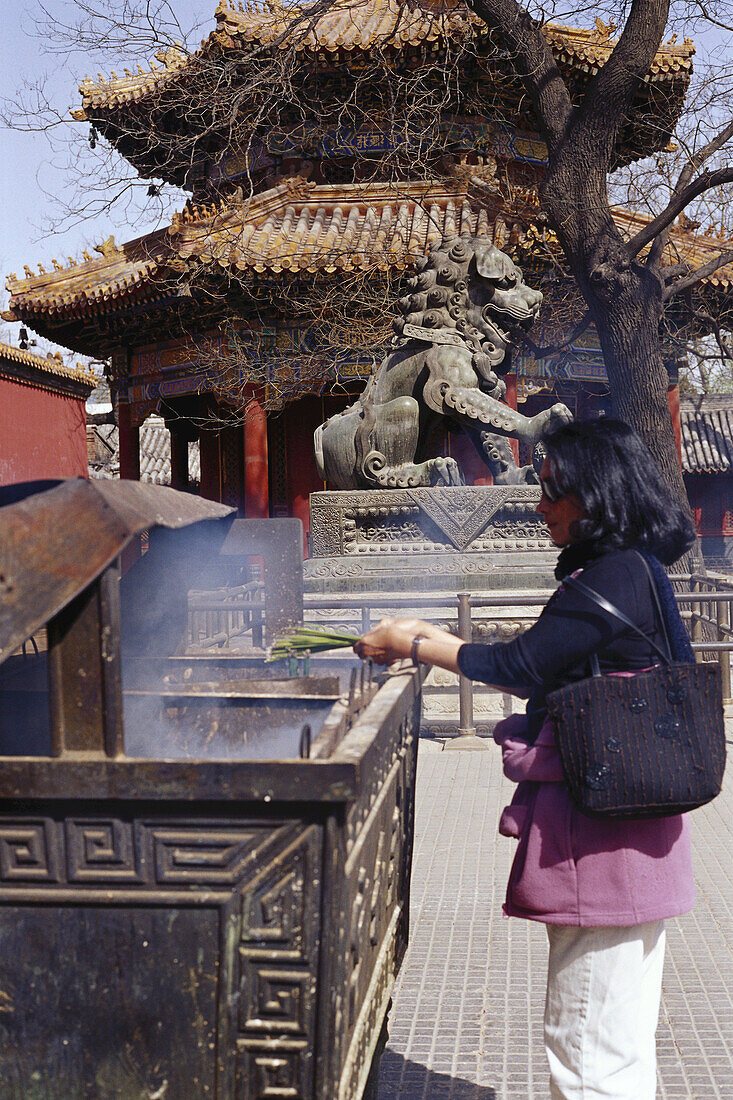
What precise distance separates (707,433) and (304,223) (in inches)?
425

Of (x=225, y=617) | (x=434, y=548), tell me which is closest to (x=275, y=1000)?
(x=434, y=548)

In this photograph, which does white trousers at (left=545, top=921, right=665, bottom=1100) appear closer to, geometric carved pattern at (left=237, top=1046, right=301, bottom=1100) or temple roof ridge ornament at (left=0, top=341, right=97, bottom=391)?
geometric carved pattern at (left=237, top=1046, right=301, bottom=1100)

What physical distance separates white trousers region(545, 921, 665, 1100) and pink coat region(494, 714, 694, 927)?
0.07 m

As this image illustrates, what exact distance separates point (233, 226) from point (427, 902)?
10.2 metres

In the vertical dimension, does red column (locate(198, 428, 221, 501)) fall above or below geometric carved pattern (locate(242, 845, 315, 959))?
above

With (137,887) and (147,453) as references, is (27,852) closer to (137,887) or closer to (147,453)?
(137,887)

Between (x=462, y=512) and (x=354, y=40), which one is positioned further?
(x=354, y=40)

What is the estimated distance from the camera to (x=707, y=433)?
2086 centimetres

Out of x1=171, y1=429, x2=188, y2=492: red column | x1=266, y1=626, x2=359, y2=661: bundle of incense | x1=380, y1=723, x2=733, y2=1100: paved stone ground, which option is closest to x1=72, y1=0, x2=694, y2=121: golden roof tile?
x1=171, y1=429, x2=188, y2=492: red column

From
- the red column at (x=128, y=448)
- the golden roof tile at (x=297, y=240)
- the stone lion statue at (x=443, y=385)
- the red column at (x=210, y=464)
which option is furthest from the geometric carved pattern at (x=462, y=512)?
the red column at (x=210, y=464)

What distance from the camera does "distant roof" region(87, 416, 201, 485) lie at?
24.7 m

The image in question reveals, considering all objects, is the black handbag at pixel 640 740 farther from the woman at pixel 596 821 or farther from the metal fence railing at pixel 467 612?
the metal fence railing at pixel 467 612

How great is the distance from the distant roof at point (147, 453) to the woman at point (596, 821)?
67.2ft

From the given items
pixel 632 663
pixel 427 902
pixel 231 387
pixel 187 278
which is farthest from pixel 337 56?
pixel 632 663
